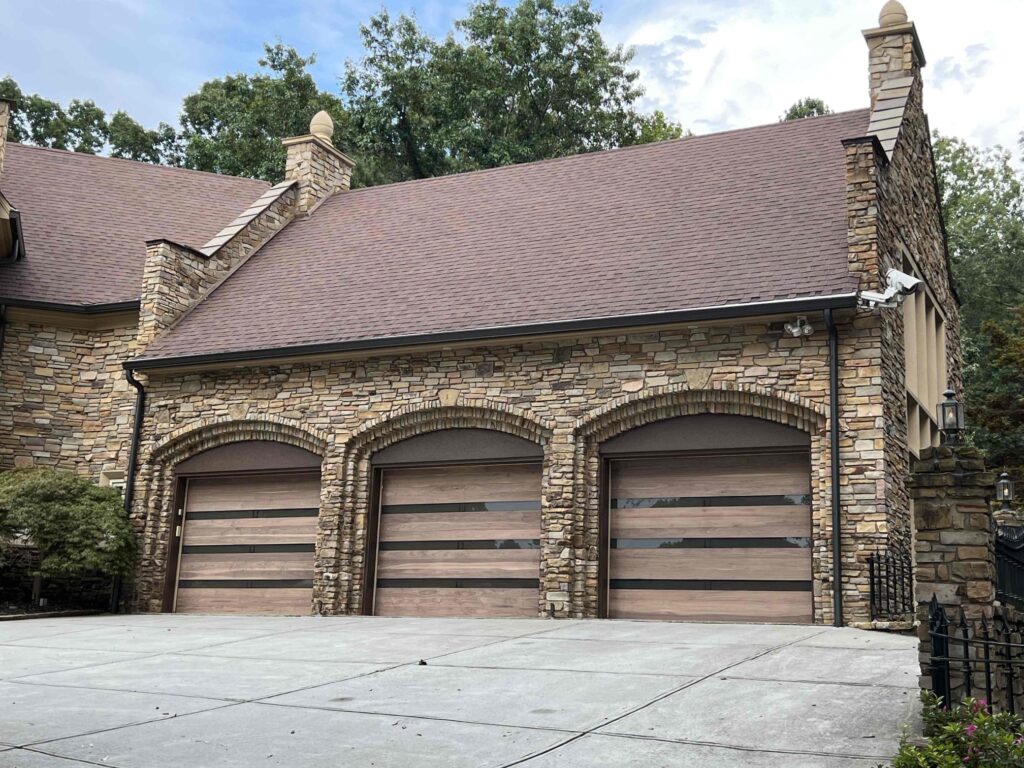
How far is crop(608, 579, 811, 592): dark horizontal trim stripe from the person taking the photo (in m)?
13.0

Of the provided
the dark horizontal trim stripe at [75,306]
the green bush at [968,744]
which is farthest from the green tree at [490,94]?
the green bush at [968,744]

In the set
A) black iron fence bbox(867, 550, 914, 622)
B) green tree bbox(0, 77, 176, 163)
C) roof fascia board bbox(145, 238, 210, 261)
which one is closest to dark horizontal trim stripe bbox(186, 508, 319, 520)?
roof fascia board bbox(145, 238, 210, 261)

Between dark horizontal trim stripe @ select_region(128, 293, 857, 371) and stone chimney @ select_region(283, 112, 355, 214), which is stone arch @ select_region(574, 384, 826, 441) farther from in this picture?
stone chimney @ select_region(283, 112, 355, 214)

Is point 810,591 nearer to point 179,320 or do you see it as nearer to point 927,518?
point 927,518

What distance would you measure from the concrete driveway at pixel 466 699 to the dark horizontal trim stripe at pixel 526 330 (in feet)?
12.4

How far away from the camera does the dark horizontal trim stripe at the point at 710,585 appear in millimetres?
12953

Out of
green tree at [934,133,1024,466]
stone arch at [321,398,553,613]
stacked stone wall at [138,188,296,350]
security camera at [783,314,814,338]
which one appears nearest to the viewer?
security camera at [783,314,814,338]

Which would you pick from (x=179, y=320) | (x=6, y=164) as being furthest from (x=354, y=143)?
(x=179, y=320)

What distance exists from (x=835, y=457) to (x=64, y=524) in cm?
1075

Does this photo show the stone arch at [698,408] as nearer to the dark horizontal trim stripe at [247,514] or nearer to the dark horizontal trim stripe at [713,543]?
the dark horizontal trim stripe at [713,543]

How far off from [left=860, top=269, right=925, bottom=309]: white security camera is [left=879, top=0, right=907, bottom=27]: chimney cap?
5.78 m

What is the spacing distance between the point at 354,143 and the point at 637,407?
22.5 meters

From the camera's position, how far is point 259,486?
16188 millimetres

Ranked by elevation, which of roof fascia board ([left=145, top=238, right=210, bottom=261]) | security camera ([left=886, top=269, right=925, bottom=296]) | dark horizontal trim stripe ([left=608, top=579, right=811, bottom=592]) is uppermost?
roof fascia board ([left=145, top=238, right=210, bottom=261])
